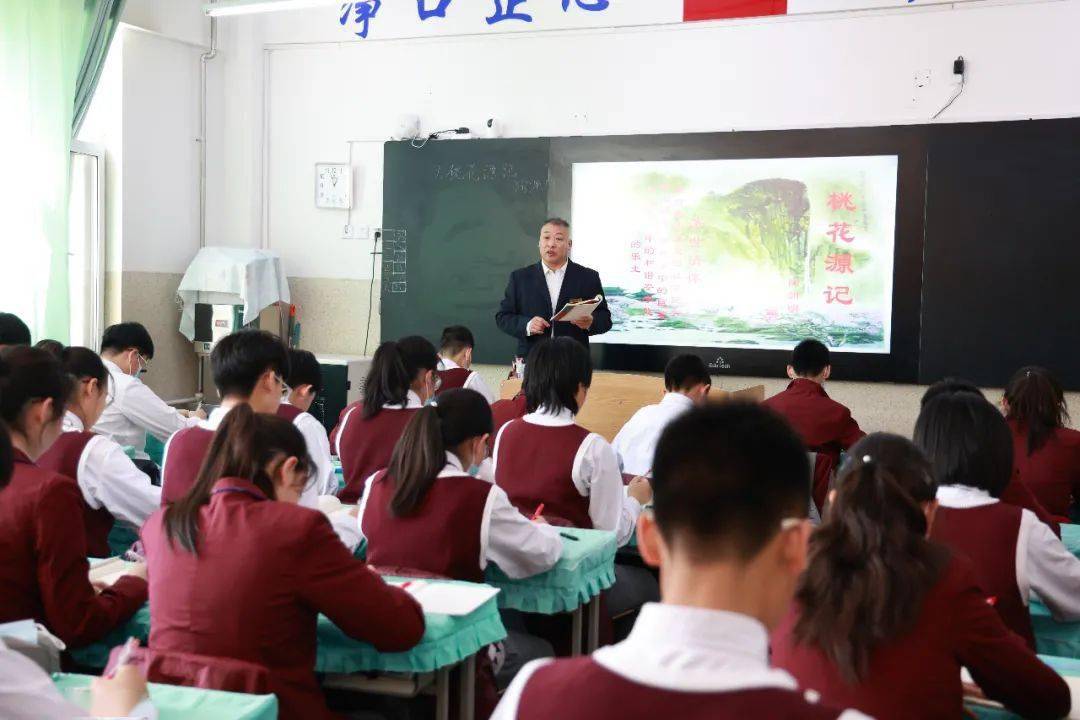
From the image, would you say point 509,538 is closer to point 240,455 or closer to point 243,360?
point 240,455

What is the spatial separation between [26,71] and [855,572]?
5.67 metres

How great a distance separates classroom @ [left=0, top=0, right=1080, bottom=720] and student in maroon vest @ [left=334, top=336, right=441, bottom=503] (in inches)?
0.8

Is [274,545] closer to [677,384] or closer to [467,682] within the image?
[467,682]

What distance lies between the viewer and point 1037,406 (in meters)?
3.28

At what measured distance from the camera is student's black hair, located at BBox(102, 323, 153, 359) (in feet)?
14.1

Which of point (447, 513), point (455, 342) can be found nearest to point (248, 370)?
point (447, 513)

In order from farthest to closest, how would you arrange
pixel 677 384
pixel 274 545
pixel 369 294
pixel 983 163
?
pixel 369 294 < pixel 983 163 < pixel 677 384 < pixel 274 545

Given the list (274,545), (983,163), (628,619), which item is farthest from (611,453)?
(983,163)

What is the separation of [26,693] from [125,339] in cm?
316

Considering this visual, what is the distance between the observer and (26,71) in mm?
5633

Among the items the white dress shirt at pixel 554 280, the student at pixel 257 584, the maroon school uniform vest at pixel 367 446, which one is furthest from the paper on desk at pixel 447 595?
the white dress shirt at pixel 554 280

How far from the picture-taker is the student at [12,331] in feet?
14.0

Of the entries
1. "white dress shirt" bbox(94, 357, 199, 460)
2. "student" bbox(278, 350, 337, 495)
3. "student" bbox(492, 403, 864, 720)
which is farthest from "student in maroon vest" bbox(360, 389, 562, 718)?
"white dress shirt" bbox(94, 357, 199, 460)

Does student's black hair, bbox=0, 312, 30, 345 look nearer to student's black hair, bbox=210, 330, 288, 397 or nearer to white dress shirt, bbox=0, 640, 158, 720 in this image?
student's black hair, bbox=210, 330, 288, 397
